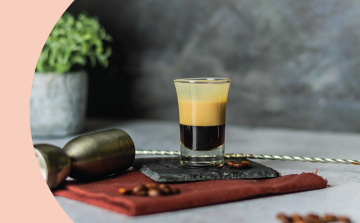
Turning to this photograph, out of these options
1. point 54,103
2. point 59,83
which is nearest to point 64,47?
point 59,83

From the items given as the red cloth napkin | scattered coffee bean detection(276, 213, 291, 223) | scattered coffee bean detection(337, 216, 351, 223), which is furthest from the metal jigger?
scattered coffee bean detection(337, 216, 351, 223)

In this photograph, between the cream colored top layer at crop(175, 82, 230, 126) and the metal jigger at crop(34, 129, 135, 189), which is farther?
the cream colored top layer at crop(175, 82, 230, 126)

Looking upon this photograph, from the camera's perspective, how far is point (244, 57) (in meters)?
2.60

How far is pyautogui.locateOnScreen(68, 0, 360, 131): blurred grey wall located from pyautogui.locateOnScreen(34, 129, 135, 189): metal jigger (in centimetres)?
156

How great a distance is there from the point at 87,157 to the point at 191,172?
1.08ft

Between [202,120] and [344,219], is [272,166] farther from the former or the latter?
[344,219]

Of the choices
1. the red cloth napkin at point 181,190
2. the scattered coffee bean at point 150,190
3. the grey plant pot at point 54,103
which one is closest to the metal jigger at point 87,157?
the red cloth napkin at point 181,190

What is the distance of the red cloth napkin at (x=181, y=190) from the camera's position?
0.93 meters

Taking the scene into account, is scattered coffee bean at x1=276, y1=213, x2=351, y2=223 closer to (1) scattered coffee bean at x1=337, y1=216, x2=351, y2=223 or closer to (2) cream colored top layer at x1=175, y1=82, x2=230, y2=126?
(1) scattered coffee bean at x1=337, y1=216, x2=351, y2=223

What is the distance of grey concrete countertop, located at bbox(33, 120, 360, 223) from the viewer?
0.93m

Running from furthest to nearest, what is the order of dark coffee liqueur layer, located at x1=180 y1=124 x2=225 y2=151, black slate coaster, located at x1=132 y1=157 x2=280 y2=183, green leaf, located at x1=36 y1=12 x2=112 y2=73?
green leaf, located at x1=36 y1=12 x2=112 y2=73 → dark coffee liqueur layer, located at x1=180 y1=124 x2=225 y2=151 → black slate coaster, located at x1=132 y1=157 x2=280 y2=183

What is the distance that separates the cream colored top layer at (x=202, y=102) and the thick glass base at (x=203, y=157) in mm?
93

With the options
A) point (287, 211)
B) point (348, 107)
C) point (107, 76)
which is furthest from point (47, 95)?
point (348, 107)

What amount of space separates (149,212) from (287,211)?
364 mm
